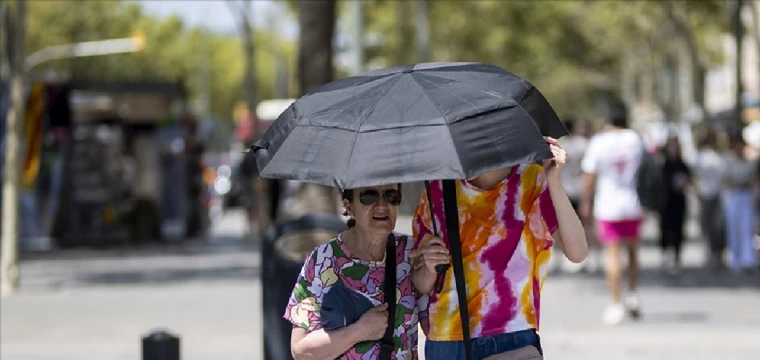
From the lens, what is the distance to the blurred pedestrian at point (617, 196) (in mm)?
12258

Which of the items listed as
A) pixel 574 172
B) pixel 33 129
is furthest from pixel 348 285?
pixel 33 129

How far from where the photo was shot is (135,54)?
219 feet

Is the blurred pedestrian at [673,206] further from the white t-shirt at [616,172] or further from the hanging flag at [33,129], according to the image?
the hanging flag at [33,129]

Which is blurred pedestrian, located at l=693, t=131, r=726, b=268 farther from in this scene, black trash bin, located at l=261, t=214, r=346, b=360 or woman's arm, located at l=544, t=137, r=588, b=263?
woman's arm, located at l=544, t=137, r=588, b=263

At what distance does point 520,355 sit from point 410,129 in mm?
827

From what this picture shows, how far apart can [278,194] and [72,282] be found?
8.18 m

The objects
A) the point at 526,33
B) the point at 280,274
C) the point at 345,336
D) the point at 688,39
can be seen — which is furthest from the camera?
the point at 526,33

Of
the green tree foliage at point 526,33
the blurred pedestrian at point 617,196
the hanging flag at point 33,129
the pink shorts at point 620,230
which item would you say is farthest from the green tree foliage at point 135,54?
the pink shorts at point 620,230

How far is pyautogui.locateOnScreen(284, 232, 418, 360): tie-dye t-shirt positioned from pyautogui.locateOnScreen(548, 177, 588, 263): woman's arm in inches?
20.5

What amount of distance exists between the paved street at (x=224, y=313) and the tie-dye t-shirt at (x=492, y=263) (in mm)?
5805

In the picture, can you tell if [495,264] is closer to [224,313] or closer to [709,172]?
[224,313]

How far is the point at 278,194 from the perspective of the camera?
83.5ft

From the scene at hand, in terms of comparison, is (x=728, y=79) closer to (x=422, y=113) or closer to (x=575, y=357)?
(x=575, y=357)

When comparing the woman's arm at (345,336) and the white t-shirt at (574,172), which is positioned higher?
the white t-shirt at (574,172)
